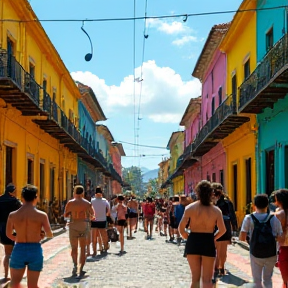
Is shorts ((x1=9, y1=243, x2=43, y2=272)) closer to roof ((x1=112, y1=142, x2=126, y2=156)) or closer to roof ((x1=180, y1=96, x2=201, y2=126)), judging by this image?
roof ((x1=180, y1=96, x2=201, y2=126))

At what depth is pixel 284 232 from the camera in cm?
695

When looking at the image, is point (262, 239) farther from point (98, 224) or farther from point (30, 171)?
point (30, 171)

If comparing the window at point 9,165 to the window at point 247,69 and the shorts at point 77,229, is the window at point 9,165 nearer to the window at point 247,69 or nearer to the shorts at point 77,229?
the shorts at point 77,229

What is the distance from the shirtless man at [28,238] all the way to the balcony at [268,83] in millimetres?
7331

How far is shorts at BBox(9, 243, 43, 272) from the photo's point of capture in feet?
20.3

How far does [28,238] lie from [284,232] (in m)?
3.05

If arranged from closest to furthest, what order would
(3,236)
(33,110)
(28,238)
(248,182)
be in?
(28,238)
(3,236)
(33,110)
(248,182)

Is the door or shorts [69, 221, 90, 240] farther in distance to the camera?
the door

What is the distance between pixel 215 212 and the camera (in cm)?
654

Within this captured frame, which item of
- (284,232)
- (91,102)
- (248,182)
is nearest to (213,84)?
(248,182)

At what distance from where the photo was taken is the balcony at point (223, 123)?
63.4 feet

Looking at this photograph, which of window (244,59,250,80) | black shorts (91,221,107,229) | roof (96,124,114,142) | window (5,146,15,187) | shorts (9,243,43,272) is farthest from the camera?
roof (96,124,114,142)

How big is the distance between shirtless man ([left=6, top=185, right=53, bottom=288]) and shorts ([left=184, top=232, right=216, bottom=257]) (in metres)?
1.63

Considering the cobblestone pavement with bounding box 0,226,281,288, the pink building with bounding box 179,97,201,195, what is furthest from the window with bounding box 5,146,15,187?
the pink building with bounding box 179,97,201,195
